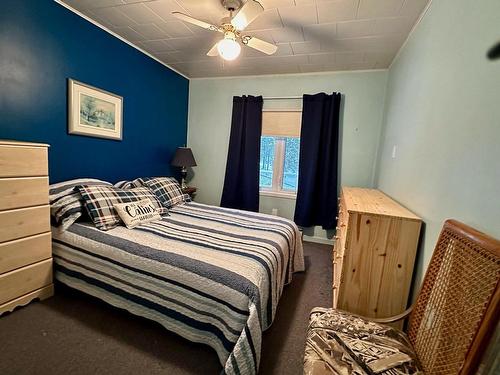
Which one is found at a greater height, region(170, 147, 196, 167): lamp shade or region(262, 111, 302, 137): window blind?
region(262, 111, 302, 137): window blind

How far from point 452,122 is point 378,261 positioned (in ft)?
2.84

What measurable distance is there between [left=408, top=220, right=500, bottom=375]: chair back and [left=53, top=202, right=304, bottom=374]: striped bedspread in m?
0.78

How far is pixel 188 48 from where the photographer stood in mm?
2781

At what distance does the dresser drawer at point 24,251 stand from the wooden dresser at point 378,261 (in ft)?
7.28

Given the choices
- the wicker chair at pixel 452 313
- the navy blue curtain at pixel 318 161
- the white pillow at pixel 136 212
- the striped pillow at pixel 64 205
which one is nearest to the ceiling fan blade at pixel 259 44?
the navy blue curtain at pixel 318 161

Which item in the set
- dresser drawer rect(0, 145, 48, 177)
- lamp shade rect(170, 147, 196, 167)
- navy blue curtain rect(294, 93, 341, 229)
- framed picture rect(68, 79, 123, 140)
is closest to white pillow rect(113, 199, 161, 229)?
dresser drawer rect(0, 145, 48, 177)

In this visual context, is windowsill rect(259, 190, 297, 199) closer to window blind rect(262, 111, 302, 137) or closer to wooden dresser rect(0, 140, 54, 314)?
window blind rect(262, 111, 302, 137)

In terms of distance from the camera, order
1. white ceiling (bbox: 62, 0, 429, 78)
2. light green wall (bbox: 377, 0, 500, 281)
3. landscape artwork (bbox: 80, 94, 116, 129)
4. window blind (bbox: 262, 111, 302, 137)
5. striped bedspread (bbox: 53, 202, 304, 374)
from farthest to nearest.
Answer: window blind (bbox: 262, 111, 302, 137) < landscape artwork (bbox: 80, 94, 116, 129) < white ceiling (bbox: 62, 0, 429, 78) < striped bedspread (bbox: 53, 202, 304, 374) < light green wall (bbox: 377, 0, 500, 281)

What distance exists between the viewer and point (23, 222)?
1.67 m

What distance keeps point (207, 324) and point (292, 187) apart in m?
2.58

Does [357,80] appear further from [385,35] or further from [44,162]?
[44,162]

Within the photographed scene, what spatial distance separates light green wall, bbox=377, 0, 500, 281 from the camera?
0.92 m

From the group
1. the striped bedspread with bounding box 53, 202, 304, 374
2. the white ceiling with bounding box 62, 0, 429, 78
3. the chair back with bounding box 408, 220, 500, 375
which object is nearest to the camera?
the chair back with bounding box 408, 220, 500, 375

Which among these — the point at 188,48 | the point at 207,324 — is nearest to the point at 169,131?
the point at 188,48
